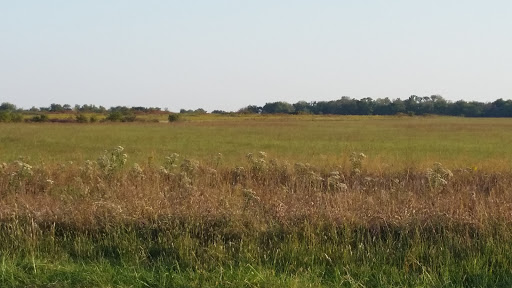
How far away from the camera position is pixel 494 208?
7191mm

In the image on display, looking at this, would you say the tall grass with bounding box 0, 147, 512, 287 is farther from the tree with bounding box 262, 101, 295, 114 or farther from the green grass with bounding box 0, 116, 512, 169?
the tree with bounding box 262, 101, 295, 114

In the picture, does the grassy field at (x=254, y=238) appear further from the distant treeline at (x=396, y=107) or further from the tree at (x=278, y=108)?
the tree at (x=278, y=108)

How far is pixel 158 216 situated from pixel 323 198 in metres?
2.49

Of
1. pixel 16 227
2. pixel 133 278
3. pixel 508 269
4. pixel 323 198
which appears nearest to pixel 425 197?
pixel 323 198

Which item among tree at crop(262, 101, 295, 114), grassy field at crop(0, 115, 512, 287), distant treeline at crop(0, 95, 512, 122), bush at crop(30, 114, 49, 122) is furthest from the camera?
tree at crop(262, 101, 295, 114)

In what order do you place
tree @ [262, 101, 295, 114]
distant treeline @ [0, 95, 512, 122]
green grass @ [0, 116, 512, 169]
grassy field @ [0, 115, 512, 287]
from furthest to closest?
1. tree @ [262, 101, 295, 114]
2. distant treeline @ [0, 95, 512, 122]
3. green grass @ [0, 116, 512, 169]
4. grassy field @ [0, 115, 512, 287]

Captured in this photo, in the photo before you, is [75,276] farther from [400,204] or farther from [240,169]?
[240,169]

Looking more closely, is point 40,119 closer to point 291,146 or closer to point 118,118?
point 118,118

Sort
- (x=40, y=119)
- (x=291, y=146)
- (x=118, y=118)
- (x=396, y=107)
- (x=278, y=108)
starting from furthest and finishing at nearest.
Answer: (x=278, y=108)
(x=396, y=107)
(x=118, y=118)
(x=40, y=119)
(x=291, y=146)

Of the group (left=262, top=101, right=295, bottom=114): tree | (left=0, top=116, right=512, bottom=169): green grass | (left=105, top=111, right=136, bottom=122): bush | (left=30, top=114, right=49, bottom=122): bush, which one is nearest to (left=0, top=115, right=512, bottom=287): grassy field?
(left=0, top=116, right=512, bottom=169): green grass

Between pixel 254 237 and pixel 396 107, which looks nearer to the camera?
pixel 254 237

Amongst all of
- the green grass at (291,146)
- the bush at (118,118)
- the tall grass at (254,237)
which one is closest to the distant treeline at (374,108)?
the bush at (118,118)

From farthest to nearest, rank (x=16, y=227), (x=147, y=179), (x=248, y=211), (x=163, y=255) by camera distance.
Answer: (x=147, y=179), (x=248, y=211), (x=16, y=227), (x=163, y=255)

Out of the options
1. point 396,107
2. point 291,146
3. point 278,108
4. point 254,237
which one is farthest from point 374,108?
point 254,237
